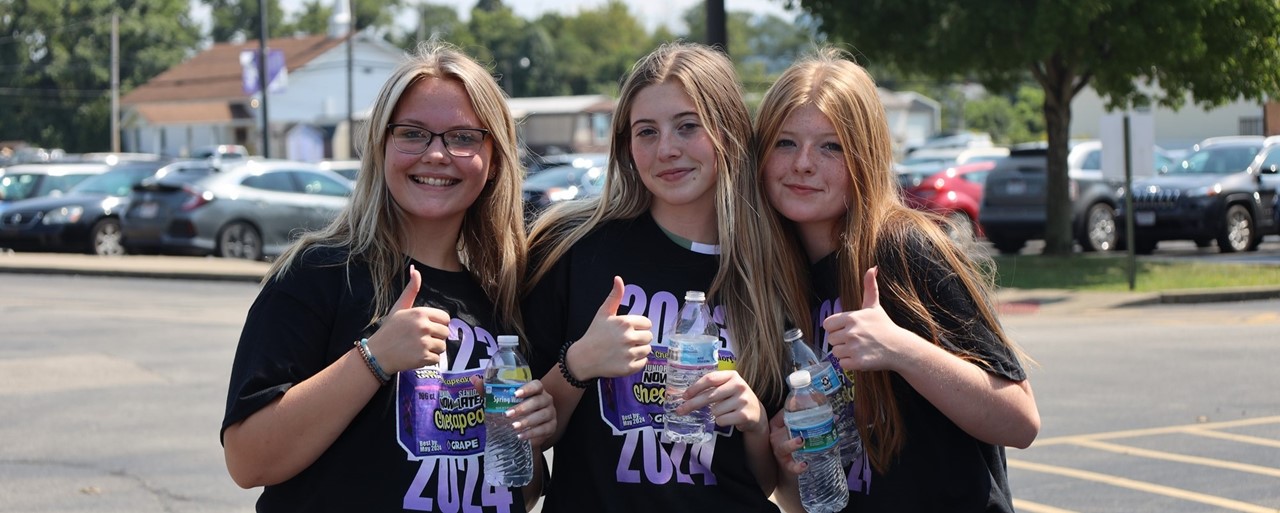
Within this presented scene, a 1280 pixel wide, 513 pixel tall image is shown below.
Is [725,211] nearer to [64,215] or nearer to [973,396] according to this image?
[973,396]

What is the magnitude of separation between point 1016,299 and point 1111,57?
428 centimetres

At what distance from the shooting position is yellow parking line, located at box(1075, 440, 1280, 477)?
23.0 feet

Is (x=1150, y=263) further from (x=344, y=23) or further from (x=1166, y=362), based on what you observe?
(x=344, y=23)

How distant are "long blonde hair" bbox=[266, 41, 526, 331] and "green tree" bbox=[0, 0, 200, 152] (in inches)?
3373

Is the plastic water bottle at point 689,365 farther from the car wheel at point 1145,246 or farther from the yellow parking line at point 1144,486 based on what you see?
the car wheel at point 1145,246

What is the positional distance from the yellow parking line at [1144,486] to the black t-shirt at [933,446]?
3722 mm

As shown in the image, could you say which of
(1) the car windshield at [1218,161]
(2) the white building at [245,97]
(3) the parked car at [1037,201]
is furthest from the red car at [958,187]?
(2) the white building at [245,97]

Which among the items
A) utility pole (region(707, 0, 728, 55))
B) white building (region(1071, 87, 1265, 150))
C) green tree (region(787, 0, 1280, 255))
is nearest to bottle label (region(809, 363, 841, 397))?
utility pole (region(707, 0, 728, 55))

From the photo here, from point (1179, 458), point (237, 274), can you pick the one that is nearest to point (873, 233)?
point (1179, 458)

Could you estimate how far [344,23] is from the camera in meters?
74.5

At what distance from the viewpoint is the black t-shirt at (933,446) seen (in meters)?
3.01

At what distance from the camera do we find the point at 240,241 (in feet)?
68.2

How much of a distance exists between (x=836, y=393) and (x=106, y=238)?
21524 millimetres

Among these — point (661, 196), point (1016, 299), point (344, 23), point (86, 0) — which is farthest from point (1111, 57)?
point (86, 0)
